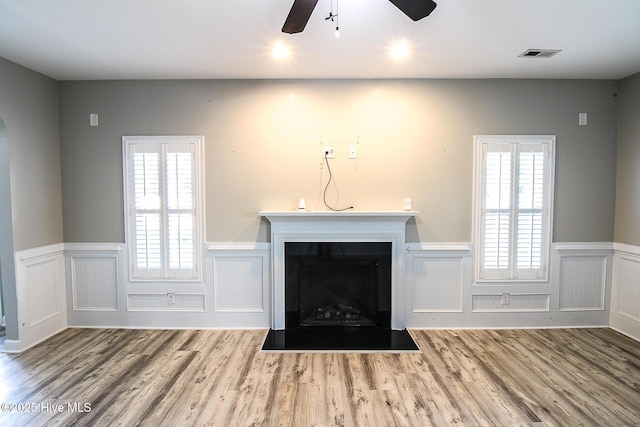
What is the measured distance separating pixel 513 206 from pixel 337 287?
205cm

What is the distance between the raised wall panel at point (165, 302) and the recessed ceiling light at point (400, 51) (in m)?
3.06

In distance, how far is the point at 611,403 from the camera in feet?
7.39

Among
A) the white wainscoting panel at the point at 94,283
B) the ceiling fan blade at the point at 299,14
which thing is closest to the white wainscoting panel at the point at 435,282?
the ceiling fan blade at the point at 299,14

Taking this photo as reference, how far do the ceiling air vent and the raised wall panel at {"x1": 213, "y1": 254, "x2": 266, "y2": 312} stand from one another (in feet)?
10.6

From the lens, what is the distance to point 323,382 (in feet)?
8.21

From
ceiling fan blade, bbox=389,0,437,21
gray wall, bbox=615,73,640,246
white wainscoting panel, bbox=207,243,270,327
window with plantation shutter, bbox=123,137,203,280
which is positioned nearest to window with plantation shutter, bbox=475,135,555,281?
gray wall, bbox=615,73,640,246

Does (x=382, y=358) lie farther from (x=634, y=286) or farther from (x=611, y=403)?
(x=634, y=286)

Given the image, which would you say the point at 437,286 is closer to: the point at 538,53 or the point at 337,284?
the point at 337,284

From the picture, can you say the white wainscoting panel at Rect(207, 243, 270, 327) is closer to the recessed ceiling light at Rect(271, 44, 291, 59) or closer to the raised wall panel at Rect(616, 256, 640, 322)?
the recessed ceiling light at Rect(271, 44, 291, 59)

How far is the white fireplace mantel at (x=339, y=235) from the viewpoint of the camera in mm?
3350

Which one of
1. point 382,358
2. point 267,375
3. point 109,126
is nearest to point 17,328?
point 109,126

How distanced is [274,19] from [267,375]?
105 inches

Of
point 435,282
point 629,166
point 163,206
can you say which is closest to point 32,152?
point 163,206

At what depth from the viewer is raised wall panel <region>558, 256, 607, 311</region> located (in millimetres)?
3504
